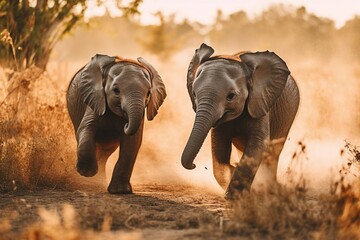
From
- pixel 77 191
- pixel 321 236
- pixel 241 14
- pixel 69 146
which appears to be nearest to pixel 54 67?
pixel 69 146

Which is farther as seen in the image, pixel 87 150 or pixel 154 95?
pixel 154 95

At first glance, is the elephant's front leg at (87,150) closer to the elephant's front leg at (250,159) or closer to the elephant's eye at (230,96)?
the elephant's front leg at (250,159)

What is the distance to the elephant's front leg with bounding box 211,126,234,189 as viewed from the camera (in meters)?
9.58

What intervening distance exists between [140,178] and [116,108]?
282 cm

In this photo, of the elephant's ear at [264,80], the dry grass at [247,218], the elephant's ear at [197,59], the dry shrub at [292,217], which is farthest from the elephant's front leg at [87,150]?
the dry shrub at [292,217]

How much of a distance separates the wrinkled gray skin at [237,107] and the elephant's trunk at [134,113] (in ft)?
1.93

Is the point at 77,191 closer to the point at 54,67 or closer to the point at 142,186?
the point at 142,186

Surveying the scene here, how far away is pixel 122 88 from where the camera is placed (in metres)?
9.27

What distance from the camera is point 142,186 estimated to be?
36.7ft

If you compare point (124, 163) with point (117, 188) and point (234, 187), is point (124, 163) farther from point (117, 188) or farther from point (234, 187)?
point (234, 187)

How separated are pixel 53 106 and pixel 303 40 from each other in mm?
86418

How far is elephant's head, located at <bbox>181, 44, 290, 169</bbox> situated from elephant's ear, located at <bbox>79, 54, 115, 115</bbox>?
1.01 metres

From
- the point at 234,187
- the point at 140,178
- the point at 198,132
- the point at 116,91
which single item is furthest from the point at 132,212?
the point at 140,178

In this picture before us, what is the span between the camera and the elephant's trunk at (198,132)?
8.30 meters
